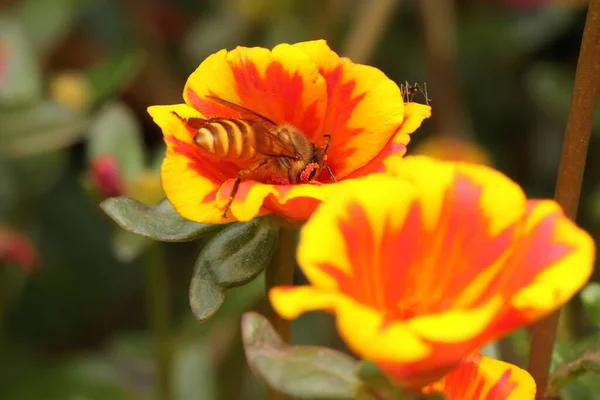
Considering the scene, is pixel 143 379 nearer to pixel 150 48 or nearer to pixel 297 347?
pixel 150 48

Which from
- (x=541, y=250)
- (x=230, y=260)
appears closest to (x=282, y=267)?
(x=230, y=260)

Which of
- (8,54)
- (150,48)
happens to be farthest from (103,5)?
(8,54)

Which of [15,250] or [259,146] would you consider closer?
[259,146]

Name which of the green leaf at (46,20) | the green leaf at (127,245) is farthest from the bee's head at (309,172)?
the green leaf at (46,20)

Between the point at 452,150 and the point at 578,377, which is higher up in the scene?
the point at 578,377

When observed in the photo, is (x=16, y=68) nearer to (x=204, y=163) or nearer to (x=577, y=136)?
(x=204, y=163)

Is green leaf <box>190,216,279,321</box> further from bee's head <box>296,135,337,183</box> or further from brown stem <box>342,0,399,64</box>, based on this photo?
brown stem <box>342,0,399,64</box>

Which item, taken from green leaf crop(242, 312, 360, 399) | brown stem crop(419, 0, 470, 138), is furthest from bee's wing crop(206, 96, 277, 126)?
brown stem crop(419, 0, 470, 138)
